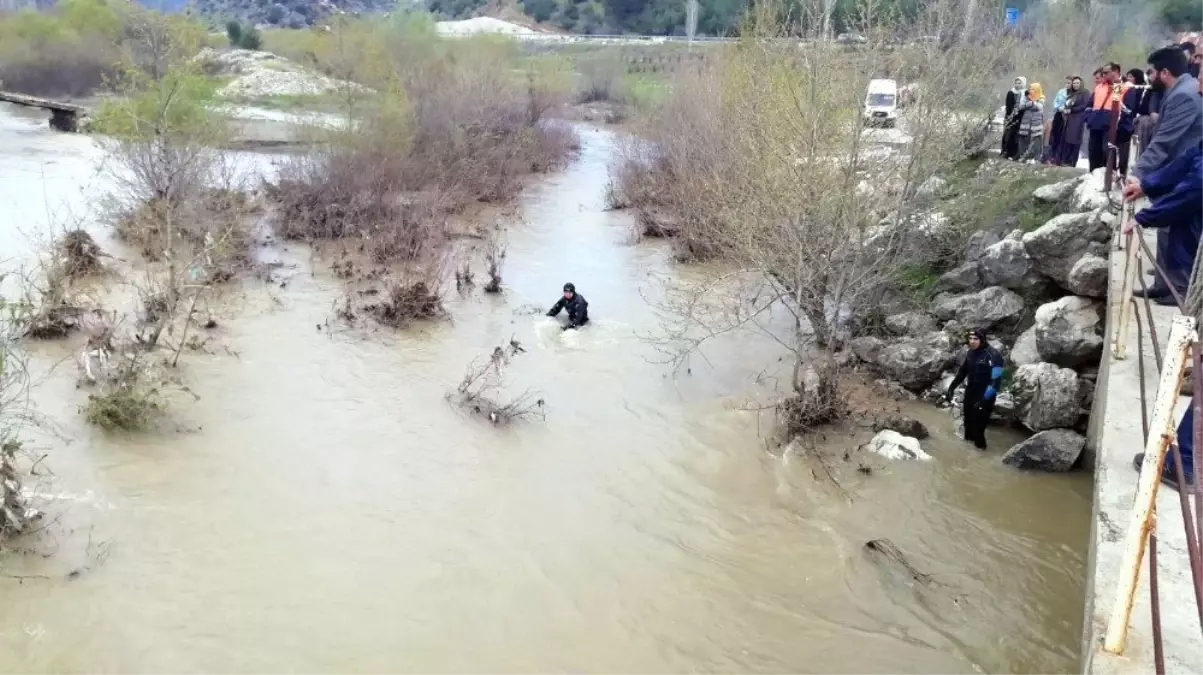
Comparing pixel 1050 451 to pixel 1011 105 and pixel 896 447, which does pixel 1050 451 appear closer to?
pixel 896 447

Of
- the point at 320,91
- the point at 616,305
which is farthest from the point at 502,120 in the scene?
the point at 616,305

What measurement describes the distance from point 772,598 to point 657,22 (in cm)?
6686

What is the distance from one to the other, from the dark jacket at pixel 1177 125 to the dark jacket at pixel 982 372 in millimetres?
2600

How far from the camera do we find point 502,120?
2998 cm

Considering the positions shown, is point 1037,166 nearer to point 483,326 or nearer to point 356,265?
point 483,326

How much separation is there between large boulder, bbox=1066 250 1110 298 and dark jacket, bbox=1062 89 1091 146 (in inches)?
198

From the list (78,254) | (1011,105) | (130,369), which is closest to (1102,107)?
(1011,105)

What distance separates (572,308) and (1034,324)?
6700 millimetres

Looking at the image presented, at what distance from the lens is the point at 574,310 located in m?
14.5

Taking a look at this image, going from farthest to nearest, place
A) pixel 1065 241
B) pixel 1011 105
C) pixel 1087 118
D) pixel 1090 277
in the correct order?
1. pixel 1011 105
2. pixel 1087 118
3. pixel 1065 241
4. pixel 1090 277

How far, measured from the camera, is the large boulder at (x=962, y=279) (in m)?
13.1

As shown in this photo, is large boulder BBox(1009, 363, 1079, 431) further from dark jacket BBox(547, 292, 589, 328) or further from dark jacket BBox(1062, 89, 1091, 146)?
dark jacket BBox(547, 292, 589, 328)

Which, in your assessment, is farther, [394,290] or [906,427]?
[394,290]

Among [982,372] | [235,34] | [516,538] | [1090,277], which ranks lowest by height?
[516,538]
